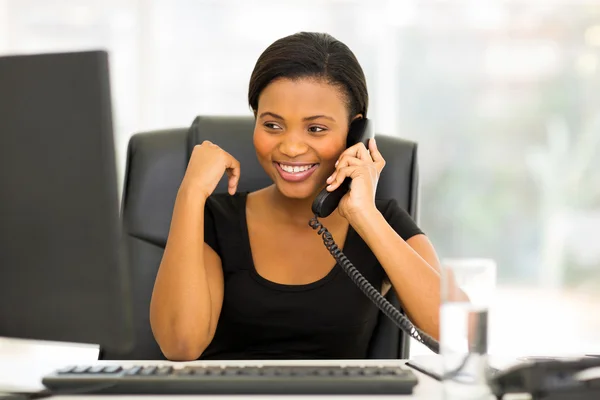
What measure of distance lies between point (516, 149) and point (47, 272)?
11.0 feet

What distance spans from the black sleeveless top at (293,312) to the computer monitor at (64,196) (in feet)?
2.46

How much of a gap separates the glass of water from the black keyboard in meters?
0.07

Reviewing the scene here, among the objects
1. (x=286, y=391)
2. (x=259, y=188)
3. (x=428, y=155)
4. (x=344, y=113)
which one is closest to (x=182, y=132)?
(x=259, y=188)

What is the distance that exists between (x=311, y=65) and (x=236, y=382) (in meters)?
0.82

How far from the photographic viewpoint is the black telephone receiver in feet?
4.94

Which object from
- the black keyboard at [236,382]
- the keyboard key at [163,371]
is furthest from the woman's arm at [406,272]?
the keyboard key at [163,371]

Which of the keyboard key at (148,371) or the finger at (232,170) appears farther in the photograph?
the finger at (232,170)

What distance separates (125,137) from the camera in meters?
3.70

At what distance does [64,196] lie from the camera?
80 centimetres

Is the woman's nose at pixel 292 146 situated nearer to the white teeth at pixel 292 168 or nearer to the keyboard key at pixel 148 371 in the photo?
the white teeth at pixel 292 168

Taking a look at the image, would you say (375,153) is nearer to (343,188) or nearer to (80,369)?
(343,188)

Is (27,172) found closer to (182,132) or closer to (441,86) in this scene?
(182,132)

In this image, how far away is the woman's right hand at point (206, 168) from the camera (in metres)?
1.45

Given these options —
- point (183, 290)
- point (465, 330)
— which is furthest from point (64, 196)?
point (183, 290)
